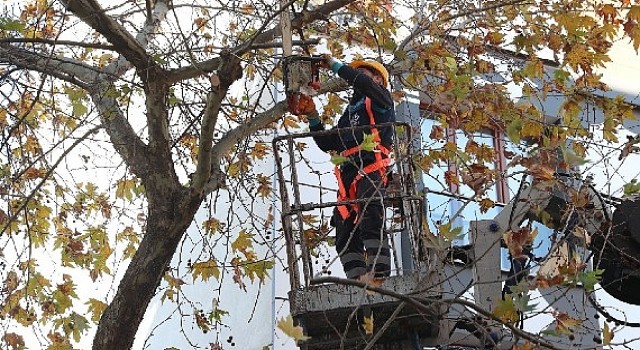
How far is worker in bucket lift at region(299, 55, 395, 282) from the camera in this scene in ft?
20.9

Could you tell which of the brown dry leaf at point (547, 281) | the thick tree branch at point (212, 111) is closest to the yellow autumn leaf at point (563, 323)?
the brown dry leaf at point (547, 281)

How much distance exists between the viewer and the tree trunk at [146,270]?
5.94 meters

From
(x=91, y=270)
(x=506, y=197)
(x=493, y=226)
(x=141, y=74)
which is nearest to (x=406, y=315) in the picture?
(x=493, y=226)

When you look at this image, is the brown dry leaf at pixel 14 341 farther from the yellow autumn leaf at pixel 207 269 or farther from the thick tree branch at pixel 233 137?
the thick tree branch at pixel 233 137

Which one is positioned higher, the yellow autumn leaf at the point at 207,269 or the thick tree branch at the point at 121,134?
the thick tree branch at the point at 121,134

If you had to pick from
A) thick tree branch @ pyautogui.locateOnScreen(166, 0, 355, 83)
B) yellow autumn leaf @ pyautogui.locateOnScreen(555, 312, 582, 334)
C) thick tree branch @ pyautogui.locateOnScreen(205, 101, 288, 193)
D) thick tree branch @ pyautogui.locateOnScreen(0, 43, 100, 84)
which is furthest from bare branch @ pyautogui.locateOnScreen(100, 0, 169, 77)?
yellow autumn leaf @ pyautogui.locateOnScreen(555, 312, 582, 334)

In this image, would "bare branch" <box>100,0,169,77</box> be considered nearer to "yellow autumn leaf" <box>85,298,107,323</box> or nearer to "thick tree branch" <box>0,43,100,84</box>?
"thick tree branch" <box>0,43,100,84</box>

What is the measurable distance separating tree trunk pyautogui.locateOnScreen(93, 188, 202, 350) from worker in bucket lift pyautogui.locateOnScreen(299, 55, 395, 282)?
1.02 meters

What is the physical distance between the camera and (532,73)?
7.70 metres

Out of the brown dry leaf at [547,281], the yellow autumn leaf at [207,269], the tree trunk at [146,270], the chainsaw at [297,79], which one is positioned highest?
the chainsaw at [297,79]

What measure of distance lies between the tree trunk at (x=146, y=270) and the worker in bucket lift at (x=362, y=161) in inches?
40.2

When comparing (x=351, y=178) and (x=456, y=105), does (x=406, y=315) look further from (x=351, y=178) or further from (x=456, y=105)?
(x=456, y=105)

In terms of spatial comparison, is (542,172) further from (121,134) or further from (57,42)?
(57,42)

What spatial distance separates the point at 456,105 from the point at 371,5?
164 centimetres
